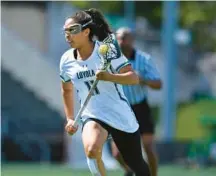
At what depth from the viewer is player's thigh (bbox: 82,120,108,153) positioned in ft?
31.1

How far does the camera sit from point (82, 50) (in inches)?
384

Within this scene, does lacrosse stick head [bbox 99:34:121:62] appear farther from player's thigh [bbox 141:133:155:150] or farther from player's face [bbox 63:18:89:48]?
player's thigh [bbox 141:133:155:150]

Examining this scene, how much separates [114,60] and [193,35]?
28.6 meters

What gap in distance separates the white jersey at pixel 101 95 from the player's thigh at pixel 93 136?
0.08m

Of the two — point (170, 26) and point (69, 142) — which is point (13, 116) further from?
point (170, 26)

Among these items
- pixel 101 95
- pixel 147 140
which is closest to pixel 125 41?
pixel 147 140

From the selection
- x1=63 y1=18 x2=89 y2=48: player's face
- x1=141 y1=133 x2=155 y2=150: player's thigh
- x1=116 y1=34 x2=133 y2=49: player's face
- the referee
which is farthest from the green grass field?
x1=63 y1=18 x2=89 y2=48: player's face

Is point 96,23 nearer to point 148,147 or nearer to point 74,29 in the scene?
point 74,29

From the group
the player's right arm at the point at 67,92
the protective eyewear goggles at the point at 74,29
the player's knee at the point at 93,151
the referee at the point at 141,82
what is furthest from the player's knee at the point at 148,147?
the protective eyewear goggles at the point at 74,29

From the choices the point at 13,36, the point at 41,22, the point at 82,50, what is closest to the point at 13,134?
the point at 13,36

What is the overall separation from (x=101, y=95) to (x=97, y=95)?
0.04m

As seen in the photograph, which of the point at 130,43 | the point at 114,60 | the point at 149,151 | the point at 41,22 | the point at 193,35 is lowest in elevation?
the point at 193,35

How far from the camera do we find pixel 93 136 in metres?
9.55

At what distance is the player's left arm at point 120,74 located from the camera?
368 inches
